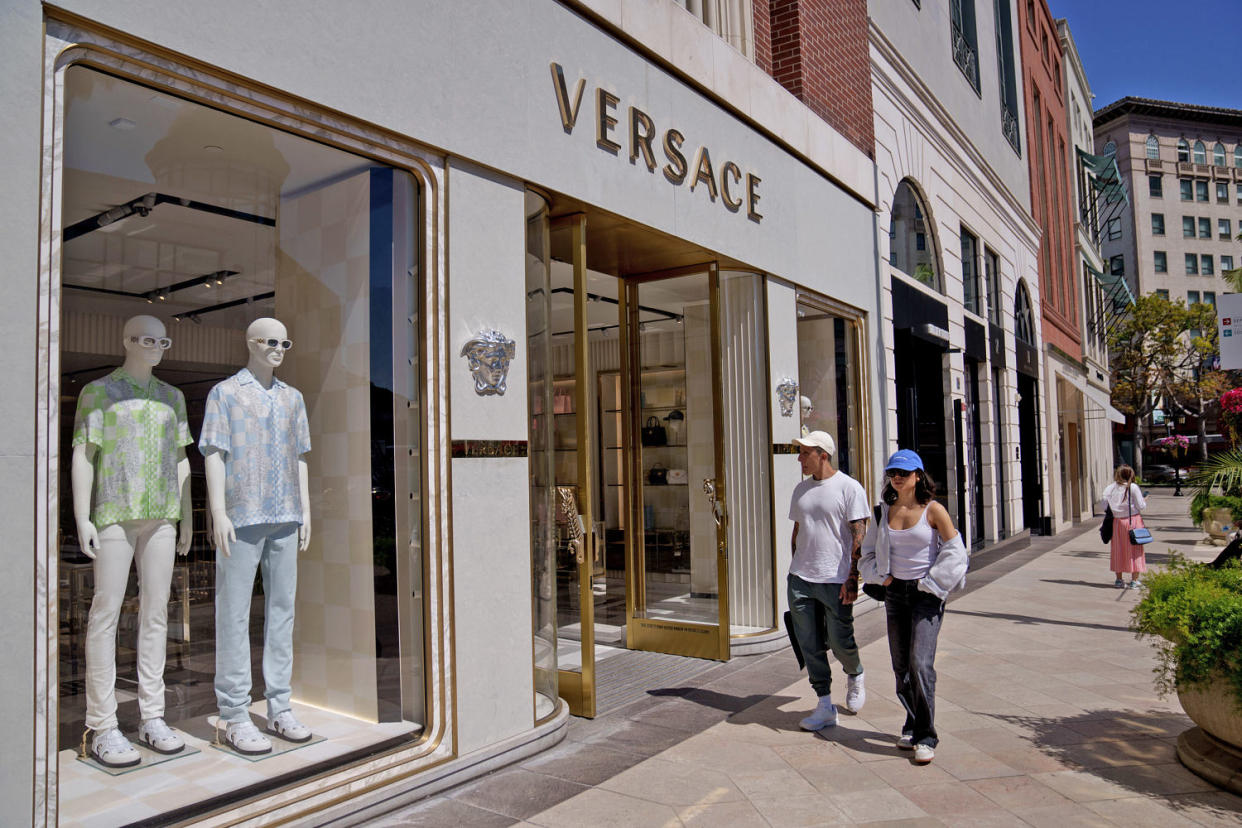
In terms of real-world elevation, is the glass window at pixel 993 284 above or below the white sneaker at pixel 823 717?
above

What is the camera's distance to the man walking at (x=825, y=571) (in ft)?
18.8

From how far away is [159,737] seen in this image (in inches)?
153

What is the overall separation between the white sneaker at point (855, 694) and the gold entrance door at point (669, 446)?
7.25ft

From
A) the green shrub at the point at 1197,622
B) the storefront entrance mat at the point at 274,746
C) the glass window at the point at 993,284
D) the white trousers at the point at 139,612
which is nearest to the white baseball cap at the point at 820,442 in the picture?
the green shrub at the point at 1197,622

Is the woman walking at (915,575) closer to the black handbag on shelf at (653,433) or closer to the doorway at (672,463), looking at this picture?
the doorway at (672,463)

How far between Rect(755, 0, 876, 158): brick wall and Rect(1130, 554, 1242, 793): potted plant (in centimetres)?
680

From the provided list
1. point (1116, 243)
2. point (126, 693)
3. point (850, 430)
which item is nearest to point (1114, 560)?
point (850, 430)

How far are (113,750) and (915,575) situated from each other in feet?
13.2

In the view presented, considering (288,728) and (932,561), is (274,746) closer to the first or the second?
(288,728)

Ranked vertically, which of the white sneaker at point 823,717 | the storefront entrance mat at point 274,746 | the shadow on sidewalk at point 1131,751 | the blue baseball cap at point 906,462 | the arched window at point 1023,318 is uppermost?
the arched window at point 1023,318

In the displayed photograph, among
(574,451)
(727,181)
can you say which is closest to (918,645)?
(574,451)

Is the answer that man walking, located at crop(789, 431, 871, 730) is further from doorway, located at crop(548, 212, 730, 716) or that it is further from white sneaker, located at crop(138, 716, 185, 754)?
white sneaker, located at crop(138, 716, 185, 754)

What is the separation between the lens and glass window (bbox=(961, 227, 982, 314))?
17.0m

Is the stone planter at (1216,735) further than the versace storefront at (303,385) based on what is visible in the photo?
Yes
